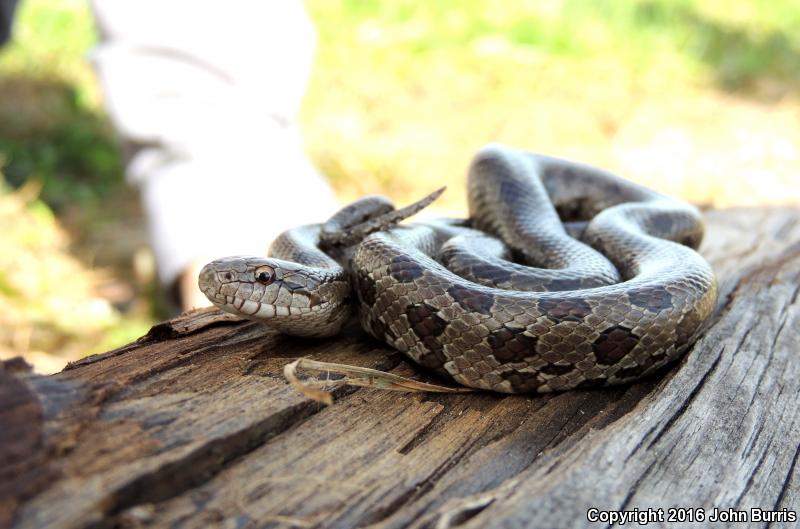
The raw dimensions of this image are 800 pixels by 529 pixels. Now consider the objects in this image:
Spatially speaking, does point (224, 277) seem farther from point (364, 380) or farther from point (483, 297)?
point (483, 297)

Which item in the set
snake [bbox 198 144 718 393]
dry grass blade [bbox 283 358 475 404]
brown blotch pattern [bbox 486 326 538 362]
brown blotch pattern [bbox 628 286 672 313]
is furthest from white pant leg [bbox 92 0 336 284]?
brown blotch pattern [bbox 628 286 672 313]

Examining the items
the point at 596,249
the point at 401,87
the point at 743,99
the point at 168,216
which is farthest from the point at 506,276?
the point at 743,99

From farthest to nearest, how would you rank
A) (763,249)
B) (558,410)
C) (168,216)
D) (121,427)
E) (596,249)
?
1. (168,216)
2. (763,249)
3. (596,249)
4. (558,410)
5. (121,427)

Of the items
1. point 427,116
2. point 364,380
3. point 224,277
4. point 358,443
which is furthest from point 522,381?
point 427,116

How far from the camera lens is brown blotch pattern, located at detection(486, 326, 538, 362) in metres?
3.42

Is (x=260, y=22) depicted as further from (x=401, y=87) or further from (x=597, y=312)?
(x=597, y=312)

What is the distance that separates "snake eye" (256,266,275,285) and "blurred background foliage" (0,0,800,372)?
3.31 metres

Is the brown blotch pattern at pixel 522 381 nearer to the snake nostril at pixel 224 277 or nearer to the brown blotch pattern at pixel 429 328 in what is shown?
the brown blotch pattern at pixel 429 328

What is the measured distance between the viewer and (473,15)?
1347 cm

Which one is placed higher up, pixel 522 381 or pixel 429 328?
pixel 429 328

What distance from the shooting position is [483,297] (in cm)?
347

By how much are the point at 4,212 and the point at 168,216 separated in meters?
2.11

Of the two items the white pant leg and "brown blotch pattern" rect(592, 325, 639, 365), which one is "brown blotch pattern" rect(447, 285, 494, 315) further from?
the white pant leg

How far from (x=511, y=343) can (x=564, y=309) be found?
28 cm
